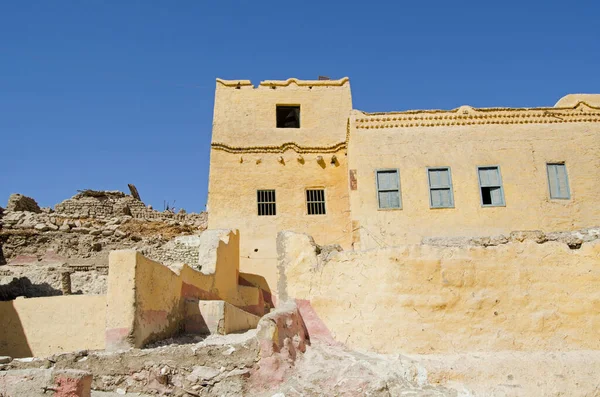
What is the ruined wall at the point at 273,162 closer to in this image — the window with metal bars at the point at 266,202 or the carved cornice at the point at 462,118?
the window with metal bars at the point at 266,202

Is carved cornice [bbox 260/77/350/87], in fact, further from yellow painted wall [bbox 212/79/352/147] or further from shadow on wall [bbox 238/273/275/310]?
shadow on wall [bbox 238/273/275/310]

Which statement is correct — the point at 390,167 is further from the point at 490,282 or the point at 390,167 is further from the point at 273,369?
the point at 273,369

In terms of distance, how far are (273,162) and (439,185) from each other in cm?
583

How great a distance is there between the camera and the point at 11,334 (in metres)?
10.4

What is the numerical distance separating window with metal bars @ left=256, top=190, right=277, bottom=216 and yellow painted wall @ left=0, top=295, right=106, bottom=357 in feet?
29.2

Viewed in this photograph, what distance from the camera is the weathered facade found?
15445mm

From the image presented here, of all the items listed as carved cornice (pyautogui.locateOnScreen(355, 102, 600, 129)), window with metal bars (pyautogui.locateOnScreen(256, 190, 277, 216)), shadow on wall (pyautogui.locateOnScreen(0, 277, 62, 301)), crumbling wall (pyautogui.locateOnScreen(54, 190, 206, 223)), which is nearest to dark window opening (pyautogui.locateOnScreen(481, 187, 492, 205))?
carved cornice (pyautogui.locateOnScreen(355, 102, 600, 129))

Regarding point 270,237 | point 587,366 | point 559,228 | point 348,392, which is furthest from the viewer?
point 270,237

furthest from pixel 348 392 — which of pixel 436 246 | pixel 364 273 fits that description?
pixel 436 246

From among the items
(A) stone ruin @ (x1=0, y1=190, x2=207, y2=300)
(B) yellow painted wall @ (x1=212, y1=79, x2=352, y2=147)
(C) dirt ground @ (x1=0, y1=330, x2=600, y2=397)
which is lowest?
(C) dirt ground @ (x1=0, y1=330, x2=600, y2=397)

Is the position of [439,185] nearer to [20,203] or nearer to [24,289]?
[24,289]

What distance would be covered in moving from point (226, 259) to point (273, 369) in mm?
7874

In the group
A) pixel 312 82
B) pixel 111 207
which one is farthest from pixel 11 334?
pixel 111 207

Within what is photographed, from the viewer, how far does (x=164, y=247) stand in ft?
53.7
